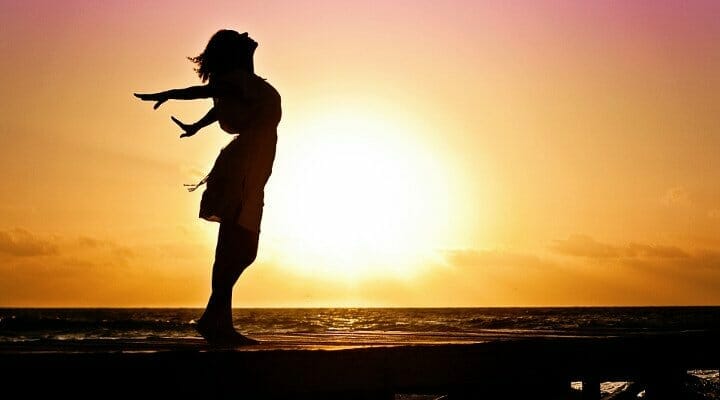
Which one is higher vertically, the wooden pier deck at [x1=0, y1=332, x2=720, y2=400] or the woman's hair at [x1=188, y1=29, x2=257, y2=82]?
the woman's hair at [x1=188, y1=29, x2=257, y2=82]

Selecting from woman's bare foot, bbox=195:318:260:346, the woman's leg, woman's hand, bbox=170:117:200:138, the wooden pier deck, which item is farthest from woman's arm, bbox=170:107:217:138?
the wooden pier deck

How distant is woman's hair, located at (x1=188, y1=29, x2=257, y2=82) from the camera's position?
19.0 feet

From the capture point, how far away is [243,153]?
222 inches

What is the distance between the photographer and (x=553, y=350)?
17.3 ft

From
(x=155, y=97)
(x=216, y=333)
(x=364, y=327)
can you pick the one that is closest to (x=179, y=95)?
(x=155, y=97)

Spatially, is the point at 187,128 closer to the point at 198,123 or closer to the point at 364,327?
the point at 198,123

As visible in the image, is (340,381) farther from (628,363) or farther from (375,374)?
(628,363)

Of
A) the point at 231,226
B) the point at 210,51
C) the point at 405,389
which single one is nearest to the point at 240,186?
the point at 231,226

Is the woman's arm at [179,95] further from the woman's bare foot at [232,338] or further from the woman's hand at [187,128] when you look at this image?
the woman's bare foot at [232,338]

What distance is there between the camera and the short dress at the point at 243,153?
559cm

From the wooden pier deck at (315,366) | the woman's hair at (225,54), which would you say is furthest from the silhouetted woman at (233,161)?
the wooden pier deck at (315,366)

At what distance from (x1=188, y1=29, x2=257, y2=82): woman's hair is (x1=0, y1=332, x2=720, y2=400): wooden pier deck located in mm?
2034

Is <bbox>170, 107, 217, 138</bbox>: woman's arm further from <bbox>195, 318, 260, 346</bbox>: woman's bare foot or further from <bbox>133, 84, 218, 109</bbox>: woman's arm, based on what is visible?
<bbox>195, 318, 260, 346</bbox>: woman's bare foot

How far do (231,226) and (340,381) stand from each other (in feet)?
5.83
